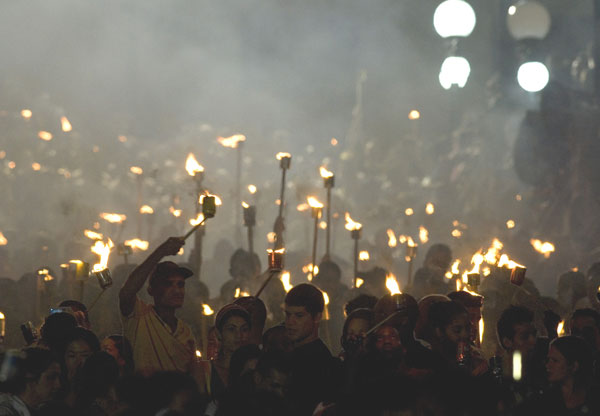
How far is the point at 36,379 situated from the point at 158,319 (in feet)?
4.49

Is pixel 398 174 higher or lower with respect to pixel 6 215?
higher

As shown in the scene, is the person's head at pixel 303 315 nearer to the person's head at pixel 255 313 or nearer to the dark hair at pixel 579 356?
the person's head at pixel 255 313

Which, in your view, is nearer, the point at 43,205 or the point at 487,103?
the point at 43,205

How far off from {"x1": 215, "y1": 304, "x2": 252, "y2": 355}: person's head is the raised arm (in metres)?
0.62

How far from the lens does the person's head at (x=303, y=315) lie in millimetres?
5754

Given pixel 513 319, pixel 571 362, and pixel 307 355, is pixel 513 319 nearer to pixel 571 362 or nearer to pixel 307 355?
pixel 571 362

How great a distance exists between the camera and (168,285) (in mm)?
6285

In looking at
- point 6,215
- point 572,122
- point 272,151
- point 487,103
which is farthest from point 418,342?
point 272,151

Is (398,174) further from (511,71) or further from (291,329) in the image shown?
(291,329)

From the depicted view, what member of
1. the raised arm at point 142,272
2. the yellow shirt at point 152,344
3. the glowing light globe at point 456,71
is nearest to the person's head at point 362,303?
the yellow shirt at point 152,344

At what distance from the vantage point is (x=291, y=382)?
5.02 meters

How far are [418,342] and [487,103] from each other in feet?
97.3

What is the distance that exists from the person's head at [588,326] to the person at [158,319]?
10.0 ft

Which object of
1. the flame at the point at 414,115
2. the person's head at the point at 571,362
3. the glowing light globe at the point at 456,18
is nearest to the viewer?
the person's head at the point at 571,362
